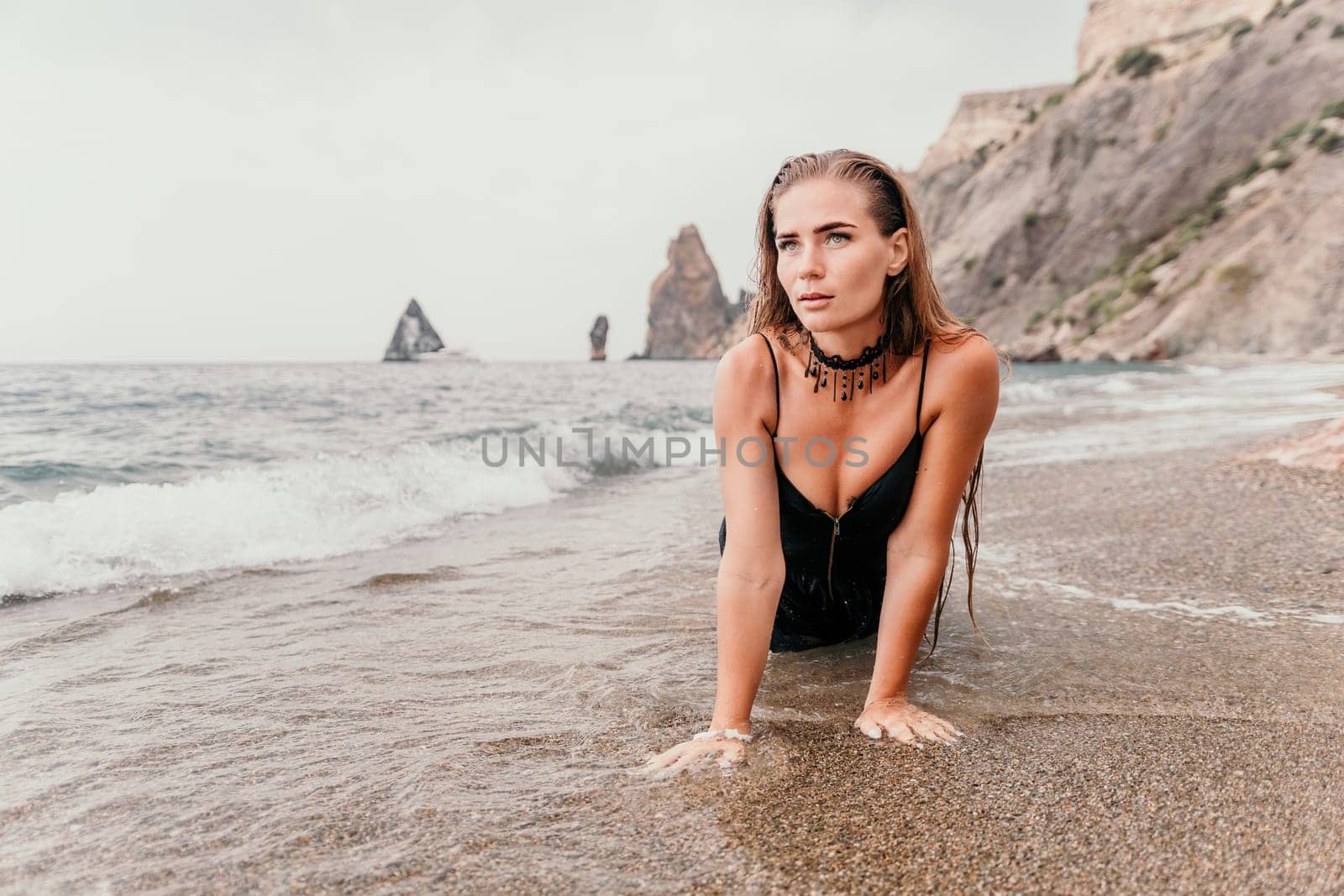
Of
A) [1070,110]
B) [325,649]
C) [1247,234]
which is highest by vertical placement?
[1070,110]

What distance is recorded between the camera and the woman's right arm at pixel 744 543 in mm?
2094

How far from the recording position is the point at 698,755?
194 cm

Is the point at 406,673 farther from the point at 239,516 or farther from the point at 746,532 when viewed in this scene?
the point at 239,516

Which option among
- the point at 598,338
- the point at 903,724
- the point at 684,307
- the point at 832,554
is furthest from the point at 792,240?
the point at 684,307

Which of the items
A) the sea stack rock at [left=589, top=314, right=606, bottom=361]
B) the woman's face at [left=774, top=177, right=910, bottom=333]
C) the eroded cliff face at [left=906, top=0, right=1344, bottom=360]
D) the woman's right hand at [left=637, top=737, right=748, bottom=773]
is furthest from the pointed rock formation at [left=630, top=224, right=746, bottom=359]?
the woman's right hand at [left=637, top=737, right=748, bottom=773]

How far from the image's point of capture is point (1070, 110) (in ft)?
164

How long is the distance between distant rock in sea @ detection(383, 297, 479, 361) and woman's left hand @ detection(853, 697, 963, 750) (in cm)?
8714

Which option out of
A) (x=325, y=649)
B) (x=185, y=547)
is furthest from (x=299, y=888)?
(x=185, y=547)

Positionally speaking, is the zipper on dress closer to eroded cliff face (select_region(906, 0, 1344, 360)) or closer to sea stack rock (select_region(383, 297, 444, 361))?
eroded cliff face (select_region(906, 0, 1344, 360))

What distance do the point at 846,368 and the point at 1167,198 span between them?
48234 mm

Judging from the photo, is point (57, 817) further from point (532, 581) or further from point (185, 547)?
point (185, 547)

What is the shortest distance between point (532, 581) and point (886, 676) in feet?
7.39

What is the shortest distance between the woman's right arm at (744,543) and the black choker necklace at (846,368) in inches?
5.0

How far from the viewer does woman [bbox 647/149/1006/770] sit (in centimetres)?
211
